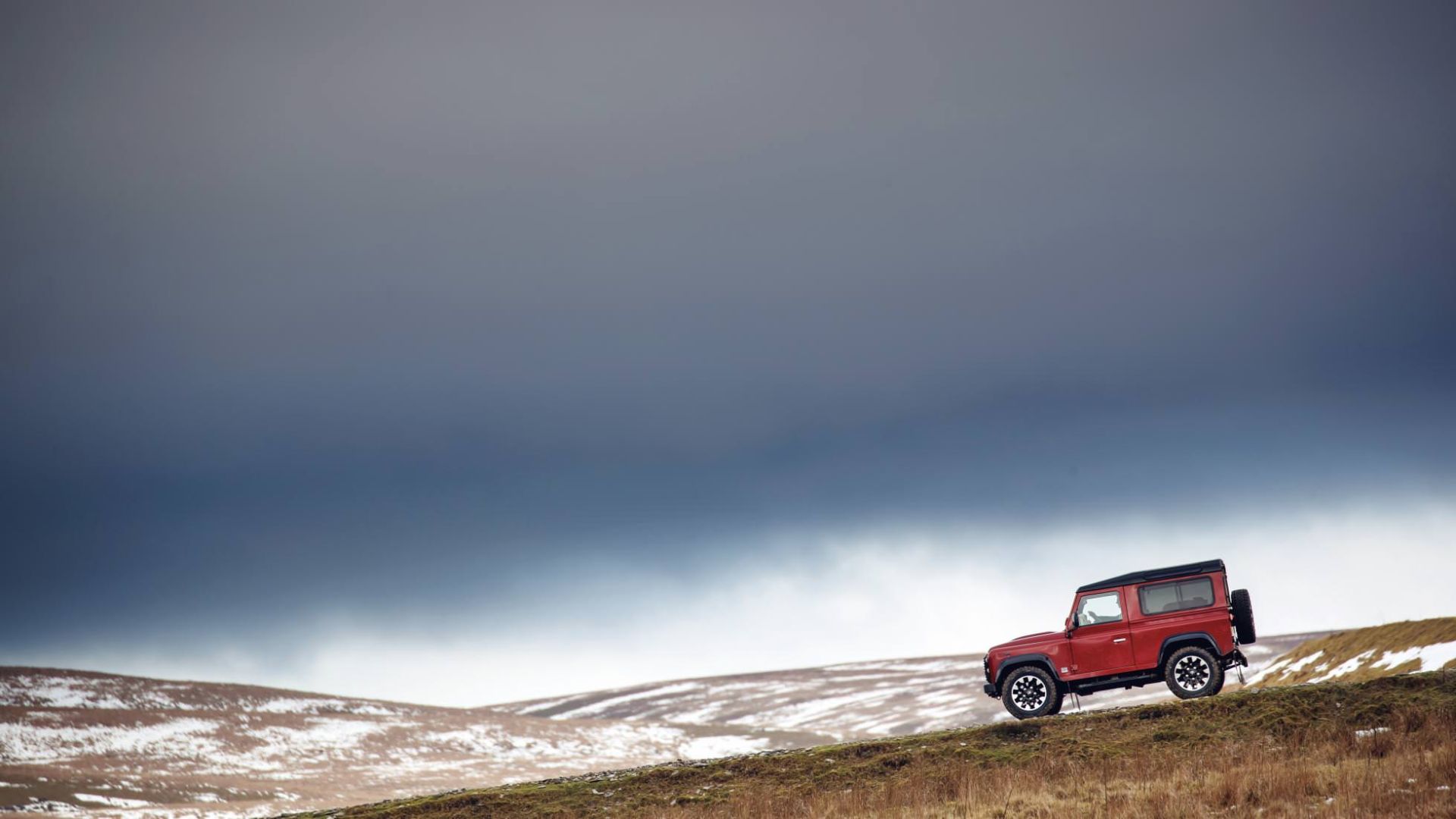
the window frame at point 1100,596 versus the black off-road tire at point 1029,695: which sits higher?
the window frame at point 1100,596

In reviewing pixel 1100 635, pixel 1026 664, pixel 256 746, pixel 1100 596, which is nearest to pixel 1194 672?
pixel 1100 635

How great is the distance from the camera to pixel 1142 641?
2600 centimetres

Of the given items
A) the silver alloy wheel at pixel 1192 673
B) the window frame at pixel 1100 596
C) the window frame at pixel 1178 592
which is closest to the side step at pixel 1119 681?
the silver alloy wheel at pixel 1192 673

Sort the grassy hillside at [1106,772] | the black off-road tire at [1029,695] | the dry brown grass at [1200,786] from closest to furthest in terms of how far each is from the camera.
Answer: the dry brown grass at [1200,786] < the grassy hillside at [1106,772] < the black off-road tire at [1029,695]

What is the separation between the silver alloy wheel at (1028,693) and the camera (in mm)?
26922

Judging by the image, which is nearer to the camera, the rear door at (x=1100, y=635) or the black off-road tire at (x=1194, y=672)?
the black off-road tire at (x=1194, y=672)

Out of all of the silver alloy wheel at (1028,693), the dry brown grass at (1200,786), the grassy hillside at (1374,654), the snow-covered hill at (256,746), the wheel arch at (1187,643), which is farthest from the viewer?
the snow-covered hill at (256,746)

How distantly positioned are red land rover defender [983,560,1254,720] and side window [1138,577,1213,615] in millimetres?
17

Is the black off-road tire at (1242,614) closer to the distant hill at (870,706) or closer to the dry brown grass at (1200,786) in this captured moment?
the dry brown grass at (1200,786)

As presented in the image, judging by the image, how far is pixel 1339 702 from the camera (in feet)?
77.9

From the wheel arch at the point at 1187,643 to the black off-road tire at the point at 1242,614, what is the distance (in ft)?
2.20

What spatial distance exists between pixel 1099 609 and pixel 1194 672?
2474mm

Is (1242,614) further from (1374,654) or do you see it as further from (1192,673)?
(1374,654)

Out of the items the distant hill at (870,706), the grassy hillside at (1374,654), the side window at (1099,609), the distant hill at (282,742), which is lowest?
the distant hill at (870,706)
